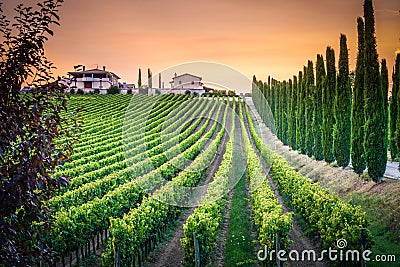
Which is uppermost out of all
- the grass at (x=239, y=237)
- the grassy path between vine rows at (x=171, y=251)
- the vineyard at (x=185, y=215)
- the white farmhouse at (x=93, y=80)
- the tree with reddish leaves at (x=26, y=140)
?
the white farmhouse at (x=93, y=80)

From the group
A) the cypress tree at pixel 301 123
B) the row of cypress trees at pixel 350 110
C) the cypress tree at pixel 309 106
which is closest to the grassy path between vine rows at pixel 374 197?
the row of cypress trees at pixel 350 110

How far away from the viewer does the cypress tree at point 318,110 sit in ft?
81.8

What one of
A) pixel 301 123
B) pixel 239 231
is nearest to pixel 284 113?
pixel 301 123

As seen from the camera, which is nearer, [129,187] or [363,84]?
[129,187]

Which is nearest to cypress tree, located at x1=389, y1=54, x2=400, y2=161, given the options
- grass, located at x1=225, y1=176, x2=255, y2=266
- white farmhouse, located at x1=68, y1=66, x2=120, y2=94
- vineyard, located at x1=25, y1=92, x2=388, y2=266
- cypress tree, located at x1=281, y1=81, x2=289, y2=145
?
vineyard, located at x1=25, y1=92, x2=388, y2=266

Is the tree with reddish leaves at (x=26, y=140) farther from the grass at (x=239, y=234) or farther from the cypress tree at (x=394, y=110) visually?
the cypress tree at (x=394, y=110)

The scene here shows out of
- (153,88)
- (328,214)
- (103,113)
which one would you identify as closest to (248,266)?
(328,214)

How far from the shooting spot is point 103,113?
2037 inches

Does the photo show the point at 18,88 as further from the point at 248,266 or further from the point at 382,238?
the point at 382,238

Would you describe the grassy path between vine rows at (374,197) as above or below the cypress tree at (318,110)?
below

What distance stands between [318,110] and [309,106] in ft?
7.75

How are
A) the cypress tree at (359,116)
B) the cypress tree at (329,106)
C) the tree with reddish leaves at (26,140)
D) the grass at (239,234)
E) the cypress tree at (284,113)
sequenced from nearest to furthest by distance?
the tree with reddish leaves at (26,140)
the grass at (239,234)
the cypress tree at (359,116)
the cypress tree at (329,106)
the cypress tree at (284,113)

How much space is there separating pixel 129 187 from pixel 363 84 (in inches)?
437

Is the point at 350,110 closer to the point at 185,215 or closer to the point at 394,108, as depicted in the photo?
the point at 394,108
